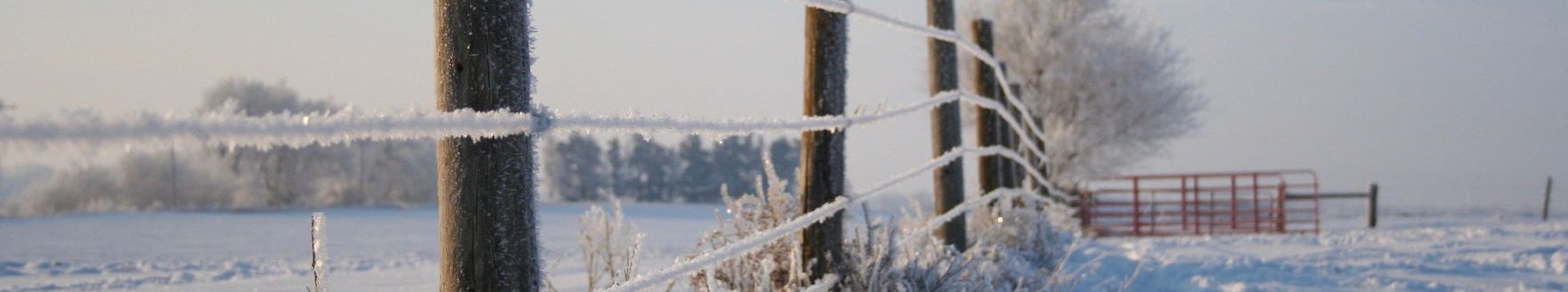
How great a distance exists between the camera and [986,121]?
20.7 feet

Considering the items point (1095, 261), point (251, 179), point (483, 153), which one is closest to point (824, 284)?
point (483, 153)

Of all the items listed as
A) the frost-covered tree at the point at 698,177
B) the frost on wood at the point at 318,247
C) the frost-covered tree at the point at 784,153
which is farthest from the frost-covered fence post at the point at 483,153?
the frost-covered tree at the point at 698,177

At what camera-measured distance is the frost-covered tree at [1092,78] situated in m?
20.3

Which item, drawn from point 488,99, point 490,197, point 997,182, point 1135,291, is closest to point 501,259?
point 490,197

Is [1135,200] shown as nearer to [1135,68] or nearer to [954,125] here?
[1135,68]

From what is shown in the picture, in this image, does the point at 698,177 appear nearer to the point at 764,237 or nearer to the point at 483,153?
the point at 764,237

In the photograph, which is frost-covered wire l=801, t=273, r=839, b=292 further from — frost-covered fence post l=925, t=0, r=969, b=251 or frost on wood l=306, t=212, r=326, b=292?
frost-covered fence post l=925, t=0, r=969, b=251

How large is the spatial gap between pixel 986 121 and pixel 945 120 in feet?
4.44

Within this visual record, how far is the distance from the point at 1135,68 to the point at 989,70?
1557 centimetres

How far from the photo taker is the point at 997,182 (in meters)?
6.00

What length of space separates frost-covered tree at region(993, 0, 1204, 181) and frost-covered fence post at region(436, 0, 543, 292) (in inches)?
734

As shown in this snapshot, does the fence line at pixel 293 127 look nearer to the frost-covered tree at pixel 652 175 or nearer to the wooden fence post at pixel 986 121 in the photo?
the wooden fence post at pixel 986 121

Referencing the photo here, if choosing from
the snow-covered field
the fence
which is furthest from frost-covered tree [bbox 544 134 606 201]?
the fence

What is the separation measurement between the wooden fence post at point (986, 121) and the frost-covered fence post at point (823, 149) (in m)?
2.99
